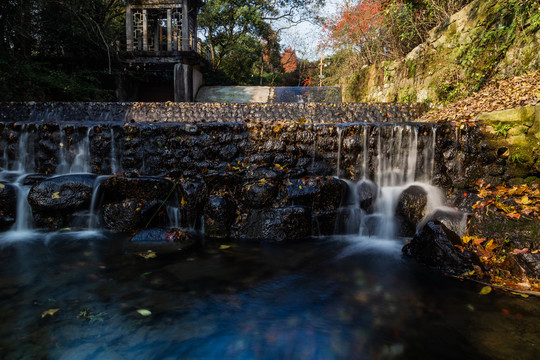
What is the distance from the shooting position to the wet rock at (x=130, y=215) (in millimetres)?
4523

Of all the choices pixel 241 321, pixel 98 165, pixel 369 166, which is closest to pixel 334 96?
pixel 369 166

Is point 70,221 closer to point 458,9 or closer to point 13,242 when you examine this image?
point 13,242

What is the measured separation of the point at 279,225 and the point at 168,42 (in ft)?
47.2

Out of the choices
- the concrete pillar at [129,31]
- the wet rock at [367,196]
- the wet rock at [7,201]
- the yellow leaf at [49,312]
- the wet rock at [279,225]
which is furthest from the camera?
the concrete pillar at [129,31]

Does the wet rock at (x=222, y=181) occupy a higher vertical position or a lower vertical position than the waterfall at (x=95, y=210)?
higher

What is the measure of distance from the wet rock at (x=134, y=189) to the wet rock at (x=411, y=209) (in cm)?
355

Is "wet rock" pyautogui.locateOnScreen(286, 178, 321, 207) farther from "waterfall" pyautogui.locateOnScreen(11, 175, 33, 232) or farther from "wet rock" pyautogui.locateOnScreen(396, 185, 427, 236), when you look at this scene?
"waterfall" pyautogui.locateOnScreen(11, 175, 33, 232)

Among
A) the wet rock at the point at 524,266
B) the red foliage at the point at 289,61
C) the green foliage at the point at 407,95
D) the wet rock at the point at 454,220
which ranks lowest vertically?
the wet rock at the point at 524,266

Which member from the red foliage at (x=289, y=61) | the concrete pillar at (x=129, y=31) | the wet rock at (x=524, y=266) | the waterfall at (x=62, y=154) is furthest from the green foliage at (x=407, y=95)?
the red foliage at (x=289, y=61)

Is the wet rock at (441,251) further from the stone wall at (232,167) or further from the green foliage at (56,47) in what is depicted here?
the green foliage at (56,47)

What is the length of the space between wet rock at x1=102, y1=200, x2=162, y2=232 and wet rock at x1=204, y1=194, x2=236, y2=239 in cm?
79

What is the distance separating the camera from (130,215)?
4527 millimetres

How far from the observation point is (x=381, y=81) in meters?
10.8

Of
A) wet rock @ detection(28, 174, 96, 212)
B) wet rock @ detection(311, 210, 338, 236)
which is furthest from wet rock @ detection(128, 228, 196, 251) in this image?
wet rock @ detection(311, 210, 338, 236)
